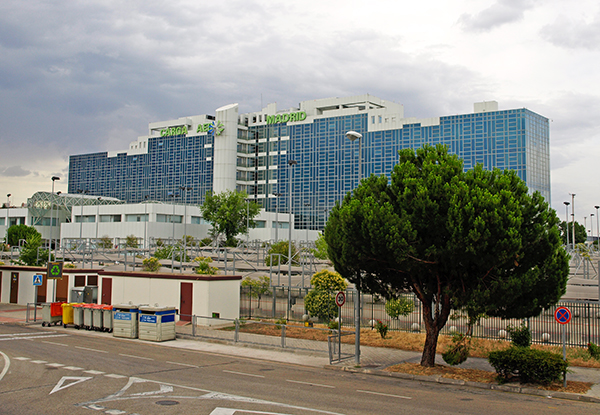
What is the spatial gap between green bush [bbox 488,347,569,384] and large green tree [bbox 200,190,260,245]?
82.2m

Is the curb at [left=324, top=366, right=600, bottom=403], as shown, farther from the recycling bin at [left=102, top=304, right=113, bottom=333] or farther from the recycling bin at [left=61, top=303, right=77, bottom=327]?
the recycling bin at [left=61, top=303, right=77, bottom=327]

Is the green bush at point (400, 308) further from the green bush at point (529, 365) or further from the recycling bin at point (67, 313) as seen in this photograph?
the recycling bin at point (67, 313)

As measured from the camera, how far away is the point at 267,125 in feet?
423

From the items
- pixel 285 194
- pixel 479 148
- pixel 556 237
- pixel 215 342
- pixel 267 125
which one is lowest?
pixel 215 342

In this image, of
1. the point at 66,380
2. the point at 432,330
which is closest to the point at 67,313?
the point at 66,380

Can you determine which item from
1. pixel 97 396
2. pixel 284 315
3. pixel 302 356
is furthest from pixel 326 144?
pixel 97 396

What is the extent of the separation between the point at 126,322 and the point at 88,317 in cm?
401

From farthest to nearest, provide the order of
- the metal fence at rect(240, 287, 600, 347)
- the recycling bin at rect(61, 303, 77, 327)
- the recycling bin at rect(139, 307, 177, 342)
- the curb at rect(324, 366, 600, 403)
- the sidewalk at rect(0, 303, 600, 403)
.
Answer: the recycling bin at rect(61, 303, 77, 327), the recycling bin at rect(139, 307, 177, 342), the metal fence at rect(240, 287, 600, 347), the sidewalk at rect(0, 303, 600, 403), the curb at rect(324, 366, 600, 403)

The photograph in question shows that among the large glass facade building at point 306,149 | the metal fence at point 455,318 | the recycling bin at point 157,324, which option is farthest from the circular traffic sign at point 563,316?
the large glass facade building at point 306,149

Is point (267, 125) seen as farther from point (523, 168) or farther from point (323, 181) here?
point (523, 168)

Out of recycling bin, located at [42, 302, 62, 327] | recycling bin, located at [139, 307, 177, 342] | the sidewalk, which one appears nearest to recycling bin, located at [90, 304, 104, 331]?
the sidewalk

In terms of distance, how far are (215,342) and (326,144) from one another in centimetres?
9679

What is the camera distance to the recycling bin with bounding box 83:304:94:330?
2856 centimetres

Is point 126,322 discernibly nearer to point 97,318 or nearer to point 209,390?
A: point 97,318
